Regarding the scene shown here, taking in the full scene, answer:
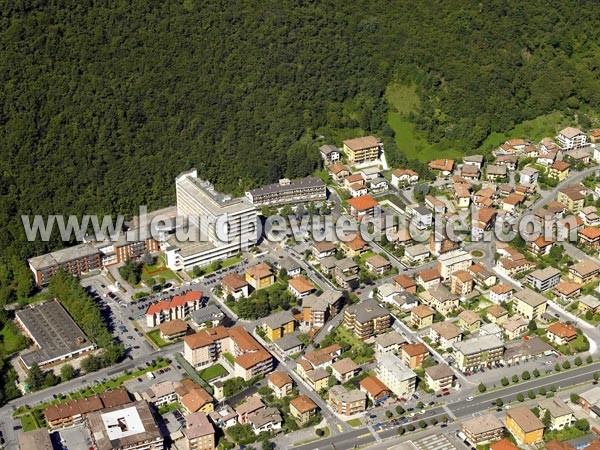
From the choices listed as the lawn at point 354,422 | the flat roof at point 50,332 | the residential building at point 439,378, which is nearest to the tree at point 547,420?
the residential building at point 439,378

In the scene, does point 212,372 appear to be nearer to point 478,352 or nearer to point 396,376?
point 396,376

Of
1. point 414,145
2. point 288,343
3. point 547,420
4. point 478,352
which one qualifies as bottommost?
point 547,420

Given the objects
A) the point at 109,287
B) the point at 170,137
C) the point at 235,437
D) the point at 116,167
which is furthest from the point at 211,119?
the point at 235,437

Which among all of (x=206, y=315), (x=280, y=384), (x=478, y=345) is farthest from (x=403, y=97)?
(x=280, y=384)

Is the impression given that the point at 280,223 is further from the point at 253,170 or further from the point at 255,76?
the point at 255,76

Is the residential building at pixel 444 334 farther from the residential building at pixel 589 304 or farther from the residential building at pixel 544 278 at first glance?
the residential building at pixel 589 304

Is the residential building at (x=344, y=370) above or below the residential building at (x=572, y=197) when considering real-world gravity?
below
